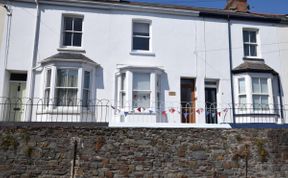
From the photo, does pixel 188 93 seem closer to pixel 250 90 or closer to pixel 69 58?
pixel 250 90

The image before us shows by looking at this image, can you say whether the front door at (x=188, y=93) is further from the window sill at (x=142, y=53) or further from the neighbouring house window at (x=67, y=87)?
the neighbouring house window at (x=67, y=87)

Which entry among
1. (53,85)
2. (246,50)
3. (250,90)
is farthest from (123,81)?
(246,50)

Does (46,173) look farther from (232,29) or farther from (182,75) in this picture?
(232,29)

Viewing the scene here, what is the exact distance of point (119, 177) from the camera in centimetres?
750

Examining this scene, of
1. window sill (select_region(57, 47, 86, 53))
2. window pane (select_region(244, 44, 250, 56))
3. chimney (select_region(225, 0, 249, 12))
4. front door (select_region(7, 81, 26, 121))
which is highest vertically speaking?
chimney (select_region(225, 0, 249, 12))

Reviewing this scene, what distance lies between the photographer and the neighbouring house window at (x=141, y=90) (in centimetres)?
1203

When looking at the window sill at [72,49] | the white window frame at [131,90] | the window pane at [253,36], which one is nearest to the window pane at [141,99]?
the white window frame at [131,90]

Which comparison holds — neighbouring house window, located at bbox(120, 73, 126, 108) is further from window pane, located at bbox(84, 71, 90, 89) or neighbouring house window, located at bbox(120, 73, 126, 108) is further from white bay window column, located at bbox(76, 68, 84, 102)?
white bay window column, located at bbox(76, 68, 84, 102)

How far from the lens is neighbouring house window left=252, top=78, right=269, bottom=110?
1283 centimetres

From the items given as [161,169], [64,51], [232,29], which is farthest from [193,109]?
[64,51]

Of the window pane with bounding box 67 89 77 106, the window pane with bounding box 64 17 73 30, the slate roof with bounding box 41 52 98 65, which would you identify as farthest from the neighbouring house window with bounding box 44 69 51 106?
the window pane with bounding box 64 17 73 30

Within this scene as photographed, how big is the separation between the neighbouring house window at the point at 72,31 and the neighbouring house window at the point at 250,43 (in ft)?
29.5

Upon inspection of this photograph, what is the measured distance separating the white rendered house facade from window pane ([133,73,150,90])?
1.9 inches

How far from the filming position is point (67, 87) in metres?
11.4
